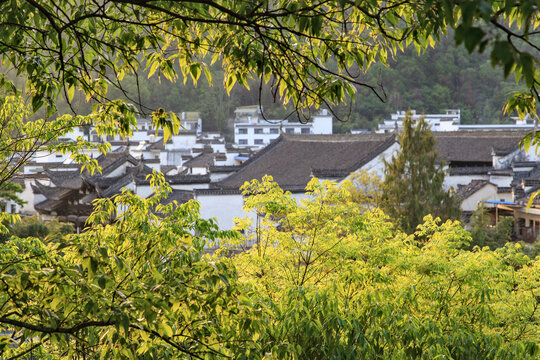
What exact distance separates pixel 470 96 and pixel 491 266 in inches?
2452

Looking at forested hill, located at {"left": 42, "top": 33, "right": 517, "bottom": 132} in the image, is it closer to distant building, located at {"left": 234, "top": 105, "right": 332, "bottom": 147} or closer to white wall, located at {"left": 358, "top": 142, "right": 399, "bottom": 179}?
distant building, located at {"left": 234, "top": 105, "right": 332, "bottom": 147}

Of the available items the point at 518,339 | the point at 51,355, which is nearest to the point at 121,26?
the point at 51,355

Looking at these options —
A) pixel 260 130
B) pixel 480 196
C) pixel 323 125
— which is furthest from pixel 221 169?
pixel 260 130

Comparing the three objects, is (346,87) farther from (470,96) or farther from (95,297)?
(470,96)

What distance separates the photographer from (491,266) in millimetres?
6848

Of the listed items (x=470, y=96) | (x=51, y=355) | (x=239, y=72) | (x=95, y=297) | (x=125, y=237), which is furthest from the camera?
(x=470, y=96)

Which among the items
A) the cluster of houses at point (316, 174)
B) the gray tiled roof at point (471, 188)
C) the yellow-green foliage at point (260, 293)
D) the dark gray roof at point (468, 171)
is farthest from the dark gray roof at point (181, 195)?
the yellow-green foliage at point (260, 293)

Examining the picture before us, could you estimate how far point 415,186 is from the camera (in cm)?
1894

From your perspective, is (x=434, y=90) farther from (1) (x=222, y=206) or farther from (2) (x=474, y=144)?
(1) (x=222, y=206)

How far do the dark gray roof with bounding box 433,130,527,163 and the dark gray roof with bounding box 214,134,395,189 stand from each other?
15.4ft

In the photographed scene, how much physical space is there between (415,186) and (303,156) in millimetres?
10307

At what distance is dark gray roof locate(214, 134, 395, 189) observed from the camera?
1026 inches

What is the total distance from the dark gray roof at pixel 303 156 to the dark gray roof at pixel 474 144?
15.4ft

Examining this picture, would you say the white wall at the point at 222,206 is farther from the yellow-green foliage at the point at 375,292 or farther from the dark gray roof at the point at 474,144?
the yellow-green foliage at the point at 375,292
